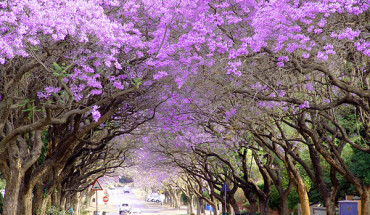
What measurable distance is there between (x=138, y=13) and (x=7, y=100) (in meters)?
4.39

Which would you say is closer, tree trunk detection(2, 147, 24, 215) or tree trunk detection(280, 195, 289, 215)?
tree trunk detection(2, 147, 24, 215)

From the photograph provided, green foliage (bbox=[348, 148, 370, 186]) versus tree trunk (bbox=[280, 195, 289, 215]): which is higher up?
green foliage (bbox=[348, 148, 370, 186])

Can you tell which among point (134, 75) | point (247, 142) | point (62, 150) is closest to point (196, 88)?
point (134, 75)

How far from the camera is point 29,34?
10.9 m

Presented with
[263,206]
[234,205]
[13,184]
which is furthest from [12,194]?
[234,205]

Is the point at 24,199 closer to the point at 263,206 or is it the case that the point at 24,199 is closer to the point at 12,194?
the point at 12,194

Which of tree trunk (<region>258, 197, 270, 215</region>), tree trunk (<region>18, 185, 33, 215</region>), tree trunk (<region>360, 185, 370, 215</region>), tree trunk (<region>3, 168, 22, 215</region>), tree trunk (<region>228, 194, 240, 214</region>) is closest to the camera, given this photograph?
tree trunk (<region>3, 168, 22, 215</region>)

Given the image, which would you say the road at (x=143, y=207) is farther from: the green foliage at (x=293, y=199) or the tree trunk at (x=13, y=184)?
the tree trunk at (x=13, y=184)

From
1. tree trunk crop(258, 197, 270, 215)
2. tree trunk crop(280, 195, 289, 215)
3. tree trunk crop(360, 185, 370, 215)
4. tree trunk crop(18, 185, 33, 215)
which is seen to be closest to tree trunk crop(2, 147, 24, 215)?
tree trunk crop(18, 185, 33, 215)

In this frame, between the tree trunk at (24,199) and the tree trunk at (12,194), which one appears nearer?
the tree trunk at (12,194)

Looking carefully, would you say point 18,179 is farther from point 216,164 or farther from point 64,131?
point 216,164

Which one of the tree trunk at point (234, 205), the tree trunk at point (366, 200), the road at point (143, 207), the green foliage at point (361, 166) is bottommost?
the road at point (143, 207)

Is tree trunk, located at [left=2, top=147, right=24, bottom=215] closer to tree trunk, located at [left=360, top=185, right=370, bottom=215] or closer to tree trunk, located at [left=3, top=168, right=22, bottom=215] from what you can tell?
tree trunk, located at [left=3, top=168, right=22, bottom=215]

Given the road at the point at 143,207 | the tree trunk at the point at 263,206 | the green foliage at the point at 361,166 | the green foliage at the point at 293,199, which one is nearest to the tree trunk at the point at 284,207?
the tree trunk at the point at 263,206
